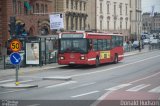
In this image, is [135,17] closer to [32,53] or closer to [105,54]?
[105,54]

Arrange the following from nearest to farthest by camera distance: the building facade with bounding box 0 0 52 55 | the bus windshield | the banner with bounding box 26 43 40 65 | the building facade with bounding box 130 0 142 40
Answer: the bus windshield → the banner with bounding box 26 43 40 65 → the building facade with bounding box 0 0 52 55 → the building facade with bounding box 130 0 142 40

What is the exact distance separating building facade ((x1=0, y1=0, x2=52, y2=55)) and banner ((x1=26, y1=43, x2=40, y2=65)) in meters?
19.8

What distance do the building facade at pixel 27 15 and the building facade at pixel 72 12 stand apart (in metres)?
2.79

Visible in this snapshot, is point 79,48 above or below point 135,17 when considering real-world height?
below

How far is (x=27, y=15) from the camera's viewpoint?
65.1 metres

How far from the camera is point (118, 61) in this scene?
48.1m

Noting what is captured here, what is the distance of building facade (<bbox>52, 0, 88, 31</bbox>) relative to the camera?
76.5 metres

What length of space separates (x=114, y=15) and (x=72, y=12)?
22.4 metres

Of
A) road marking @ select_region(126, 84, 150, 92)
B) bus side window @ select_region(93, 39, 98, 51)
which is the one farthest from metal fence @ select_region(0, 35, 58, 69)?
road marking @ select_region(126, 84, 150, 92)

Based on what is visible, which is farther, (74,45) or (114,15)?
(114,15)

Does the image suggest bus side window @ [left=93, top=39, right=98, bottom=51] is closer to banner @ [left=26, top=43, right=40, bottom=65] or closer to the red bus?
the red bus

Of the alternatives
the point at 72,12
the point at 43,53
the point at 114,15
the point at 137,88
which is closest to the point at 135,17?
the point at 114,15

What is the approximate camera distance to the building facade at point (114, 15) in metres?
91.1


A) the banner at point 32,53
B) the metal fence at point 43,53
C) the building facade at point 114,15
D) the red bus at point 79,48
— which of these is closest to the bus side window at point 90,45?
the red bus at point 79,48
